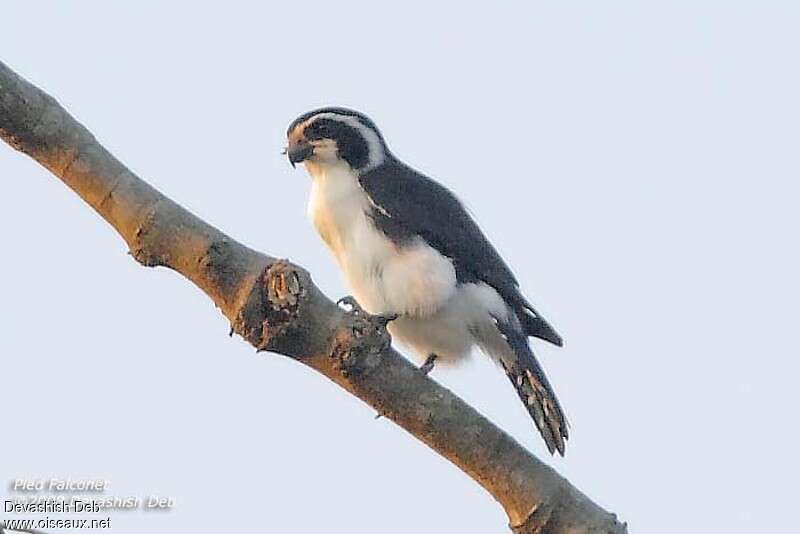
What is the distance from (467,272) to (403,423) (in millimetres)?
3396

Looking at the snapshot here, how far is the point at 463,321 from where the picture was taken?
7.25 metres

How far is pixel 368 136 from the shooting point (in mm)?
7840

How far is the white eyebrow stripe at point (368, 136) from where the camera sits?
7.71m

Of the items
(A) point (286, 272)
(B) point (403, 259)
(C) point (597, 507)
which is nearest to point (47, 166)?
(A) point (286, 272)

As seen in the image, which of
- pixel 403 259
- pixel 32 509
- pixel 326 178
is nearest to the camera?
pixel 32 509

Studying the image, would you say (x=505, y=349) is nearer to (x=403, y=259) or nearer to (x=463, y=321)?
(x=463, y=321)

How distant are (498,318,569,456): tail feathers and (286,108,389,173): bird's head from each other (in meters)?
1.36

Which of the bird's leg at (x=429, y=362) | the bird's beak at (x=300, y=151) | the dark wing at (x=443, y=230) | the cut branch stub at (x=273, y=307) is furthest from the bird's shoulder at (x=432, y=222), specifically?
the cut branch stub at (x=273, y=307)

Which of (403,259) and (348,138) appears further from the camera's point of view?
(348,138)

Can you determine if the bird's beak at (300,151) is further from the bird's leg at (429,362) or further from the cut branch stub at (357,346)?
the cut branch stub at (357,346)

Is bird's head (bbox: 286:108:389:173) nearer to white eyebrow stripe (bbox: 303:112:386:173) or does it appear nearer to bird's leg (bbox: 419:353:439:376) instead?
white eyebrow stripe (bbox: 303:112:386:173)

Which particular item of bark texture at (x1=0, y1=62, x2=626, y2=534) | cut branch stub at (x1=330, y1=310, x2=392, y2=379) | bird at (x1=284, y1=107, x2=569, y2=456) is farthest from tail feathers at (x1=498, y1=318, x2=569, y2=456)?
→ cut branch stub at (x1=330, y1=310, x2=392, y2=379)

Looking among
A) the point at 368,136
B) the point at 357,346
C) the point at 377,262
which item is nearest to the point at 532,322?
the point at 377,262

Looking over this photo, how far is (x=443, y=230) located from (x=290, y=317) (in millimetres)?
3698
